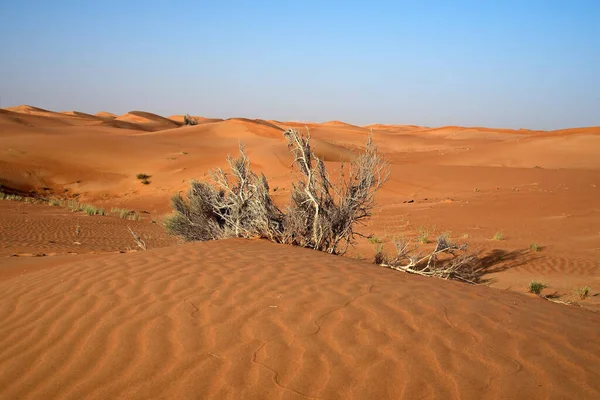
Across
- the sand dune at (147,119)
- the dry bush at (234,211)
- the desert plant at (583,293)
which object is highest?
the sand dune at (147,119)

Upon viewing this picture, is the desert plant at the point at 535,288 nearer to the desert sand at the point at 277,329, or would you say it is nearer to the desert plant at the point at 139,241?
the desert sand at the point at 277,329

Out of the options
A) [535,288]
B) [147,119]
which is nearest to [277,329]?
[535,288]

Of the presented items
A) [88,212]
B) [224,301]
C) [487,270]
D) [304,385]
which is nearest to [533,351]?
[304,385]

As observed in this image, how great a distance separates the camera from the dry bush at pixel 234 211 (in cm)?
761

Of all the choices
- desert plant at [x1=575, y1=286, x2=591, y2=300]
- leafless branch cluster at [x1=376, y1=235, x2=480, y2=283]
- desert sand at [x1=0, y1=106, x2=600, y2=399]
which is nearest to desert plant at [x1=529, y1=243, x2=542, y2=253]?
desert sand at [x1=0, y1=106, x2=600, y2=399]

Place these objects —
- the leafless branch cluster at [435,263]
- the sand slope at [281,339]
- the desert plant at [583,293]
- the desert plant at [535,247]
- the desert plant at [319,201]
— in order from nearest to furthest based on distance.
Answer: the sand slope at [281,339], the leafless branch cluster at [435,263], the desert plant at [319,201], the desert plant at [583,293], the desert plant at [535,247]

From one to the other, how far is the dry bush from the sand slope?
2.65 m

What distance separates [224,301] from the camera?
4.01 metres

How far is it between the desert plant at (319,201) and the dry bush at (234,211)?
0.38 meters

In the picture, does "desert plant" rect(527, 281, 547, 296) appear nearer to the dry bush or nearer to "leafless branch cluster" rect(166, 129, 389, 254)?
"leafless branch cluster" rect(166, 129, 389, 254)

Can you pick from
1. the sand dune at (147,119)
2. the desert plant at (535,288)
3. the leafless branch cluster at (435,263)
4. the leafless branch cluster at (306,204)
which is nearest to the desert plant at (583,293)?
the desert plant at (535,288)

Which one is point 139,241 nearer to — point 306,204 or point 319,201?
point 306,204

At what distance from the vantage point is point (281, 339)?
328 cm

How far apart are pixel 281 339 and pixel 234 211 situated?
16.6 feet
